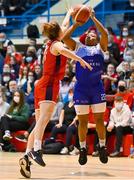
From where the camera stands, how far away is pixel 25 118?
13.7 metres

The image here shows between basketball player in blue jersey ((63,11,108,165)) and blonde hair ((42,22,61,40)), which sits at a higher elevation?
blonde hair ((42,22,61,40))

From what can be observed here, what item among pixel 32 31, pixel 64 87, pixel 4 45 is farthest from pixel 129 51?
pixel 4 45

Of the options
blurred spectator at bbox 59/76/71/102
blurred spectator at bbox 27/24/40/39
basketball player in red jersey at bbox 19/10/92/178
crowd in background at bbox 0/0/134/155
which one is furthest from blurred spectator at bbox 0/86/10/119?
basketball player in red jersey at bbox 19/10/92/178

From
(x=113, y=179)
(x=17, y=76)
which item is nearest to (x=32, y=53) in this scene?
(x=17, y=76)

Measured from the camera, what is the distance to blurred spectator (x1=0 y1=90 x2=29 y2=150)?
13508 mm

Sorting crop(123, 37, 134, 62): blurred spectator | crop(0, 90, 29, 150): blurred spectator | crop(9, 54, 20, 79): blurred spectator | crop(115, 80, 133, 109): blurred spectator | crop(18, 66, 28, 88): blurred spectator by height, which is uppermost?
crop(123, 37, 134, 62): blurred spectator

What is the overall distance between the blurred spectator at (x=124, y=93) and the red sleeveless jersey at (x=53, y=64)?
502 cm

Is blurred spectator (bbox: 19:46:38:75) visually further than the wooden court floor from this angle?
Yes

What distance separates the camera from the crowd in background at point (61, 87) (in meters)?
13.1

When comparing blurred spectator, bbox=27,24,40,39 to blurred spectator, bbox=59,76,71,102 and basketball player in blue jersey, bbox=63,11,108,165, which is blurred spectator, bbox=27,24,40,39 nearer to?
blurred spectator, bbox=59,76,71,102

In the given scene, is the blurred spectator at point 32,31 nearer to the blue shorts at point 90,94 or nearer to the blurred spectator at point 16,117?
the blurred spectator at point 16,117

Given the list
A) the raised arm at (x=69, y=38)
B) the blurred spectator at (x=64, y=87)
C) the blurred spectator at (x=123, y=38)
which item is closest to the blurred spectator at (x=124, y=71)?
the blurred spectator at (x=64, y=87)

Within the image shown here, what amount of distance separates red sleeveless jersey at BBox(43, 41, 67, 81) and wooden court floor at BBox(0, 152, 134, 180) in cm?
134

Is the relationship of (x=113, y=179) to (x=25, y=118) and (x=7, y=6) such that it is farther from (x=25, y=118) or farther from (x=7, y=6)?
(x=7, y=6)
